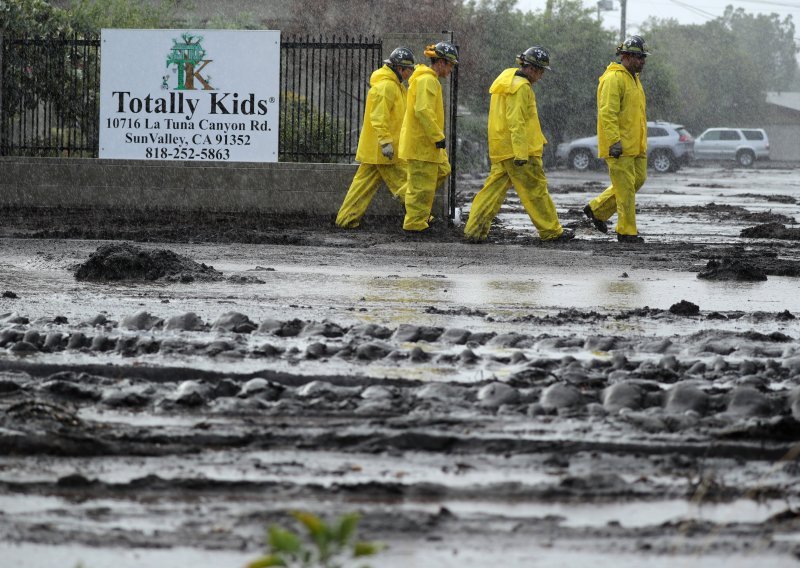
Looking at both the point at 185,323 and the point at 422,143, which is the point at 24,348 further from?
the point at 422,143

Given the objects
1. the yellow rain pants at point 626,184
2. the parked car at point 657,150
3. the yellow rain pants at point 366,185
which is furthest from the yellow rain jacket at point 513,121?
the parked car at point 657,150

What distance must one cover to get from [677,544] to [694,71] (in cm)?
8366

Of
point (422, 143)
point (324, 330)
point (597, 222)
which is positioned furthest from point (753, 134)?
point (324, 330)

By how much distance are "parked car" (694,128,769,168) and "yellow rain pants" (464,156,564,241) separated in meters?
46.6

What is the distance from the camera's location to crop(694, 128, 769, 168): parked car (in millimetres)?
58875

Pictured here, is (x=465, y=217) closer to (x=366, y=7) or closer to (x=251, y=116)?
(x=251, y=116)

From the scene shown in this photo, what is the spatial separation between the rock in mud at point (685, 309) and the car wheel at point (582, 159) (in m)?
41.2

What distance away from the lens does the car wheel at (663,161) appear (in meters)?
48.7

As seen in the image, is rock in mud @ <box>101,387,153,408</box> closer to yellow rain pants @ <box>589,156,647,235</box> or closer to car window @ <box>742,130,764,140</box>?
yellow rain pants @ <box>589,156,647,235</box>

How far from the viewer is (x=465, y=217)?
1834cm

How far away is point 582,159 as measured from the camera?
1951 inches

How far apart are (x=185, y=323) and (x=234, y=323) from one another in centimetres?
27

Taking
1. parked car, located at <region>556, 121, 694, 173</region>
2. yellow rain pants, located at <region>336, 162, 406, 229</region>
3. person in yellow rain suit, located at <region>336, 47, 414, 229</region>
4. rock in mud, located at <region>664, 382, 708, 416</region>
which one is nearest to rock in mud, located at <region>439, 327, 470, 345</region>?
rock in mud, located at <region>664, 382, 708, 416</region>

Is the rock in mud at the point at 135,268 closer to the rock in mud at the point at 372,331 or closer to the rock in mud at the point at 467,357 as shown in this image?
the rock in mud at the point at 372,331
